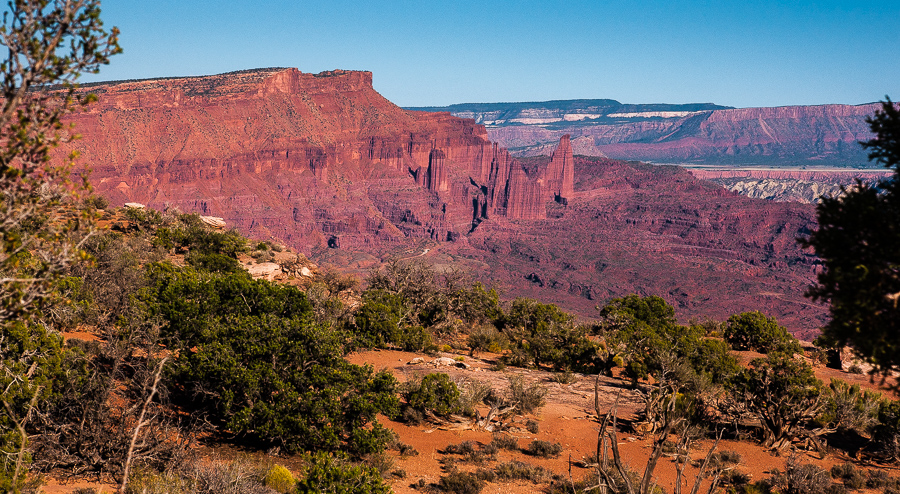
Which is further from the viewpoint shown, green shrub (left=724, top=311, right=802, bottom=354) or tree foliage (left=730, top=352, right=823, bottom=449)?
green shrub (left=724, top=311, right=802, bottom=354)

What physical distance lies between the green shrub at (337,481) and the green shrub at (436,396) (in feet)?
21.9

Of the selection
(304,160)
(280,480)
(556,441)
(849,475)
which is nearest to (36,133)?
(280,480)

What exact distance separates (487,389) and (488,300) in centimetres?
1913

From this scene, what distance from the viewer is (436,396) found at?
18203 mm

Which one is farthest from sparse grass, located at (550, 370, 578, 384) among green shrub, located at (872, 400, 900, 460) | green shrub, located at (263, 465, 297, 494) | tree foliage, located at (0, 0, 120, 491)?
tree foliage, located at (0, 0, 120, 491)

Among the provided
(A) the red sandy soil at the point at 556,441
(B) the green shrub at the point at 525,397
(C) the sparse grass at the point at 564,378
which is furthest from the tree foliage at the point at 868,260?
(C) the sparse grass at the point at 564,378

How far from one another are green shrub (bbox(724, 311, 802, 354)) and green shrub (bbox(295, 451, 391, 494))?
27.0 meters

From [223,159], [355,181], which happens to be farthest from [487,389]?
[355,181]

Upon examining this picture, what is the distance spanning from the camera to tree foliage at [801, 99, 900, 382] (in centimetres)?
621

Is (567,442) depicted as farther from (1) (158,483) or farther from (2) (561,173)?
(2) (561,173)

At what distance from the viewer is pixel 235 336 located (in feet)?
53.1

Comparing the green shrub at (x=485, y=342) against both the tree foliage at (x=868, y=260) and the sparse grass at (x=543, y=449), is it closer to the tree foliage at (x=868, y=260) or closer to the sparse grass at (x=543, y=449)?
the sparse grass at (x=543, y=449)

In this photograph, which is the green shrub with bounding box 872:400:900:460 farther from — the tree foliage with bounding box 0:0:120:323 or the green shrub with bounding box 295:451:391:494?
the tree foliage with bounding box 0:0:120:323

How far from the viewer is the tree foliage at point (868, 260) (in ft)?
20.4
